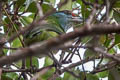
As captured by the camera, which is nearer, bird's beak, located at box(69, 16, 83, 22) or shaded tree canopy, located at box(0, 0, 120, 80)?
shaded tree canopy, located at box(0, 0, 120, 80)

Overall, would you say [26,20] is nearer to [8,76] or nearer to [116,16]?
[8,76]

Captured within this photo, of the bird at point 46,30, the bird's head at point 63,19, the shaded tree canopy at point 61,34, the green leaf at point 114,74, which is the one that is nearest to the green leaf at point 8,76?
the shaded tree canopy at point 61,34

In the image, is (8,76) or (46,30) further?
(8,76)

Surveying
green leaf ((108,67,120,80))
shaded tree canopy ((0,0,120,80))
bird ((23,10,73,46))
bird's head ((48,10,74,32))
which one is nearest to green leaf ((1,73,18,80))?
shaded tree canopy ((0,0,120,80))

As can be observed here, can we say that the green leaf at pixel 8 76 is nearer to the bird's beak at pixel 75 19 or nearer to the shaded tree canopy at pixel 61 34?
the shaded tree canopy at pixel 61 34

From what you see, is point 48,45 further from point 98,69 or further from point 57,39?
point 98,69

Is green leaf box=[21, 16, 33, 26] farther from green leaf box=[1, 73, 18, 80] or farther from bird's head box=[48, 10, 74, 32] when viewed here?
green leaf box=[1, 73, 18, 80]

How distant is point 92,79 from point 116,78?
3.9 inches

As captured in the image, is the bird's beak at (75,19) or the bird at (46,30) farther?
the bird's beak at (75,19)

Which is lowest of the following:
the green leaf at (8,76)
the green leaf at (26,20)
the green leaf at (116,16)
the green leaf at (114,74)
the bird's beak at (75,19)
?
the green leaf at (8,76)

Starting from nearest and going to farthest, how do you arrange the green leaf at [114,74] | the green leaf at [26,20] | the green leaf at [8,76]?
the green leaf at [114,74] < the green leaf at [8,76] < the green leaf at [26,20]

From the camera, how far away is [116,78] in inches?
40.7

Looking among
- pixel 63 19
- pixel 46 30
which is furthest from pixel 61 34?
pixel 63 19

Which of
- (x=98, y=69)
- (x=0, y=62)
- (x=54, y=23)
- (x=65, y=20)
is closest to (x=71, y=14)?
(x=65, y=20)
